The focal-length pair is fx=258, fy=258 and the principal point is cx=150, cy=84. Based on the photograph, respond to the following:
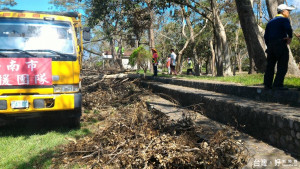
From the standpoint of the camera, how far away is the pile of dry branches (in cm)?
273

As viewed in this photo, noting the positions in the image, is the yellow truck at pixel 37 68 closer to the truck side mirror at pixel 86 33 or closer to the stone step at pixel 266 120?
the truck side mirror at pixel 86 33

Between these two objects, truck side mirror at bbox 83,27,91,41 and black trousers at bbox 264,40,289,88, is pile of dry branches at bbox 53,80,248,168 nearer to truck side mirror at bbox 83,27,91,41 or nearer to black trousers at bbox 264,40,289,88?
black trousers at bbox 264,40,289,88

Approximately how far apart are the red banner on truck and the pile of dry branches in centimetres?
157

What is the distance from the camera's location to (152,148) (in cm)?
313

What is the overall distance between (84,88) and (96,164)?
6271mm

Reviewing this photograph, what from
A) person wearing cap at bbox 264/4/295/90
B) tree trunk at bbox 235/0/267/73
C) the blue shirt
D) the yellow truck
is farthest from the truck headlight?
tree trunk at bbox 235/0/267/73

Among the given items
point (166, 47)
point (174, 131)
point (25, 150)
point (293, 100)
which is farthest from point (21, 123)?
point (166, 47)

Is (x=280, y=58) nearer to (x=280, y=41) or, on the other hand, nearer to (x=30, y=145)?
(x=280, y=41)

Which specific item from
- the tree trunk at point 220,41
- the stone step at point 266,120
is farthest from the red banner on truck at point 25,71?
the tree trunk at point 220,41

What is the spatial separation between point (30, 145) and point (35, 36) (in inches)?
85.2

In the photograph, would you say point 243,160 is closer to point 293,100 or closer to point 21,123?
point 293,100

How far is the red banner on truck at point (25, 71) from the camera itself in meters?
4.76

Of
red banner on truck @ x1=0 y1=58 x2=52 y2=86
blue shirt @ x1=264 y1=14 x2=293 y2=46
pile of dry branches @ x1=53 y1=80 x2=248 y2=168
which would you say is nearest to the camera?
pile of dry branches @ x1=53 y1=80 x2=248 y2=168

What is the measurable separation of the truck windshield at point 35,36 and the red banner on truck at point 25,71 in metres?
0.31
